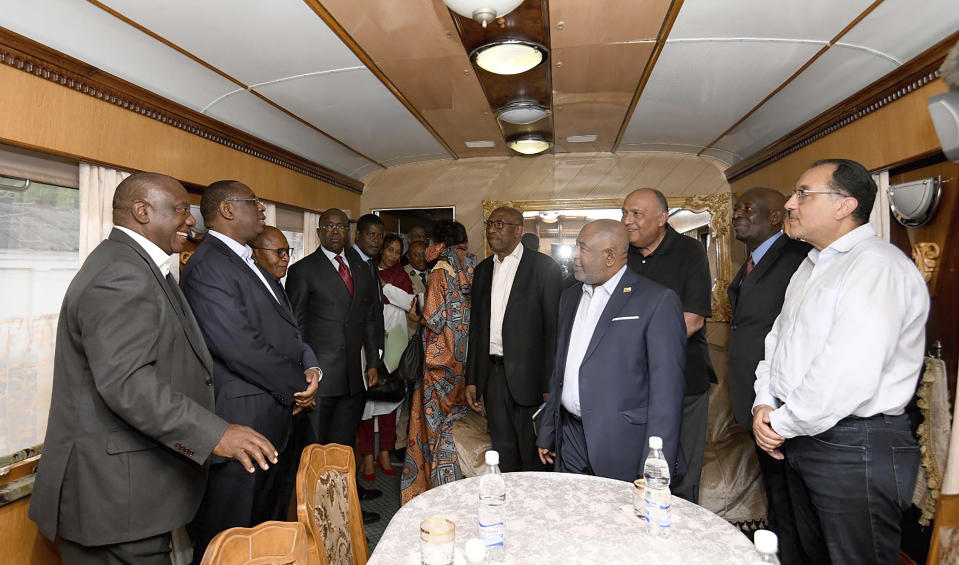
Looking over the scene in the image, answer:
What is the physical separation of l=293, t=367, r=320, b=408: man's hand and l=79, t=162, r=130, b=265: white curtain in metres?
1.27

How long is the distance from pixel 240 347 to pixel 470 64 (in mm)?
2005

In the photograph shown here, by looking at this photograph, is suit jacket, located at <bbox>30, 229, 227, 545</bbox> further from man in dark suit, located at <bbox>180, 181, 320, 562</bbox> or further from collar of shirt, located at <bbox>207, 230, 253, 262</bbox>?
collar of shirt, located at <bbox>207, 230, 253, 262</bbox>

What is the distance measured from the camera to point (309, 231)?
494cm

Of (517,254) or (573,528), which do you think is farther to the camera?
(517,254)

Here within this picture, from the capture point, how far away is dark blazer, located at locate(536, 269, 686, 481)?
205 cm

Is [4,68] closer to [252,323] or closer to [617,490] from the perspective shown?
[252,323]

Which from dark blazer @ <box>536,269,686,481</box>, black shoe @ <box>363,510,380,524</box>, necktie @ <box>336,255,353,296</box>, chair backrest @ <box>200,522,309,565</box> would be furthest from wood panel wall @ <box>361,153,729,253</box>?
chair backrest @ <box>200,522,309,565</box>

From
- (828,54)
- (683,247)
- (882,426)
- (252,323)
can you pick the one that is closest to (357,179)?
(252,323)

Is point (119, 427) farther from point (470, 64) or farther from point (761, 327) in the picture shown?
point (761, 327)

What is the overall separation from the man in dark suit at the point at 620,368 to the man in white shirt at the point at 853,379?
372 mm

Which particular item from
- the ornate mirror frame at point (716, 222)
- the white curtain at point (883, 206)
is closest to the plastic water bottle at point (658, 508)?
the white curtain at point (883, 206)

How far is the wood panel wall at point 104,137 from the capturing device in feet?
7.17

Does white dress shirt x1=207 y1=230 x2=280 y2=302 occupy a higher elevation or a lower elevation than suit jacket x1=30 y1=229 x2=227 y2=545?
higher

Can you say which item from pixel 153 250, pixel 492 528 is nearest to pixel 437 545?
pixel 492 528
